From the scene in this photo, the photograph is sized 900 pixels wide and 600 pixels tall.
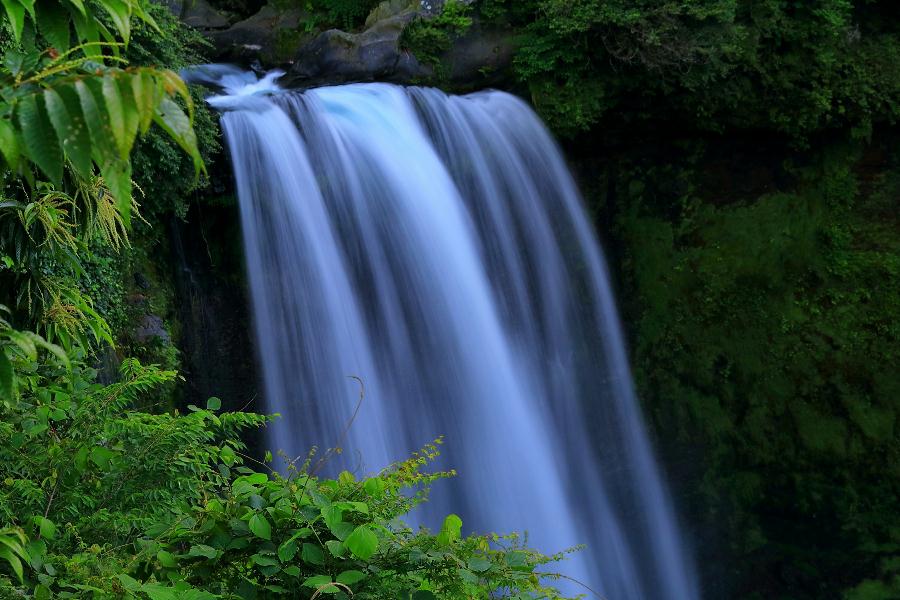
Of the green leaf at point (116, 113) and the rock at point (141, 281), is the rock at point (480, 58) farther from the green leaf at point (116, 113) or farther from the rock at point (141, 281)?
the green leaf at point (116, 113)

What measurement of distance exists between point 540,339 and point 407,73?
3.10 metres

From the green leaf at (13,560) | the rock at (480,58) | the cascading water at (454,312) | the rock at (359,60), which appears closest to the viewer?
the green leaf at (13,560)

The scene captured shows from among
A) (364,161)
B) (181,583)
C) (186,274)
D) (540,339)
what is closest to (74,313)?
(181,583)

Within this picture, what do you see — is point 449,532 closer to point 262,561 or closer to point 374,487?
point 374,487

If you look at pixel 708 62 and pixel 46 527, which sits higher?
pixel 708 62

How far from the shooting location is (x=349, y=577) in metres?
1.98

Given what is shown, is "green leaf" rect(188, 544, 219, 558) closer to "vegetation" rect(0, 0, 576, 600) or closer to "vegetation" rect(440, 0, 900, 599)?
"vegetation" rect(0, 0, 576, 600)

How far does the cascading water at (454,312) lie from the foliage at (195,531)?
3.29 metres

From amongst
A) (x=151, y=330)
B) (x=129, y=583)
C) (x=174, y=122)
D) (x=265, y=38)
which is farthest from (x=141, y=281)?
(x=265, y=38)

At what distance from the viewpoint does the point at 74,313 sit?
2.85 m

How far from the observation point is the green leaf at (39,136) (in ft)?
4.26

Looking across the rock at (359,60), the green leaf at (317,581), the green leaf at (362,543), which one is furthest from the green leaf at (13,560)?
the rock at (359,60)

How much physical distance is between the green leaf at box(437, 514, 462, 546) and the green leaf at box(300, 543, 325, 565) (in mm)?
313

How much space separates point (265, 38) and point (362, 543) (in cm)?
867
